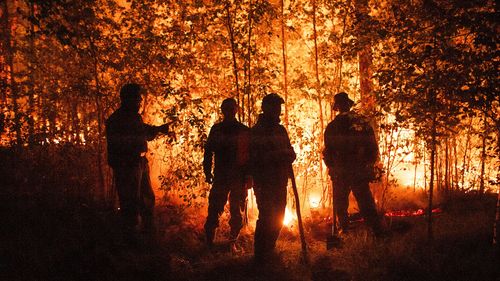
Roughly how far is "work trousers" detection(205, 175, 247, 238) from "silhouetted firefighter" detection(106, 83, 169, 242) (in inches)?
40.1

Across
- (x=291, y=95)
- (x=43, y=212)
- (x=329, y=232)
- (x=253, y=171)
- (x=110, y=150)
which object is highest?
(x=291, y=95)

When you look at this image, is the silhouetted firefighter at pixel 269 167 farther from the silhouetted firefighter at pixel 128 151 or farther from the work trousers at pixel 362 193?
the silhouetted firefighter at pixel 128 151

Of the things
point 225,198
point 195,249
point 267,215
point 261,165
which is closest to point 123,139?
point 225,198

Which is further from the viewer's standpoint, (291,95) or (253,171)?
(291,95)

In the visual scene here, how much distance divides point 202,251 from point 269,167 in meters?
1.87

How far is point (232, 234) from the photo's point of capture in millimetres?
5117

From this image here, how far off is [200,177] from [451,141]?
593 centimetres

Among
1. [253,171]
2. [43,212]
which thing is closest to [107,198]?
[43,212]

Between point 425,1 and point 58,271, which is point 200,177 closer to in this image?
point 58,271

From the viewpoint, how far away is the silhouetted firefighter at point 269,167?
412 centimetres

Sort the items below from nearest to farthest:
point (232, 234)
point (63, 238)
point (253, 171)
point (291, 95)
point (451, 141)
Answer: point (253, 171) → point (63, 238) → point (232, 234) → point (291, 95) → point (451, 141)

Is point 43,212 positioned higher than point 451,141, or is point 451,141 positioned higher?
point 451,141

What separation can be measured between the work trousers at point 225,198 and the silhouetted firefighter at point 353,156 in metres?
1.40

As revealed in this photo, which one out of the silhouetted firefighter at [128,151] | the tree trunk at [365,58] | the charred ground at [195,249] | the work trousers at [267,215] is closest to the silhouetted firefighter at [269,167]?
the work trousers at [267,215]
